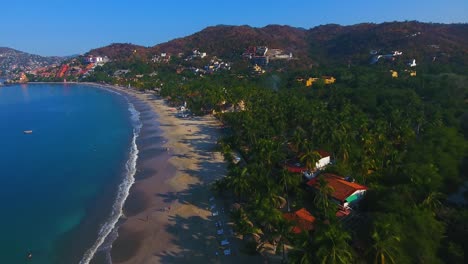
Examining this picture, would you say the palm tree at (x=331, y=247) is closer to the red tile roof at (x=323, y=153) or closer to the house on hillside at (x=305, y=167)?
the house on hillside at (x=305, y=167)

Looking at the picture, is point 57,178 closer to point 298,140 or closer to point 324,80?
point 298,140

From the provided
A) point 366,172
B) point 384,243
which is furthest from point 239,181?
point 384,243

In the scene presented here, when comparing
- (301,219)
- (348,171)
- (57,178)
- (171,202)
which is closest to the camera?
(301,219)

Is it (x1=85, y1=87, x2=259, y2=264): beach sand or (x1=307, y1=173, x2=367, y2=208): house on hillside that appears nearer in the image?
(x1=85, y1=87, x2=259, y2=264): beach sand

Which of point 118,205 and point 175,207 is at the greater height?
point 175,207

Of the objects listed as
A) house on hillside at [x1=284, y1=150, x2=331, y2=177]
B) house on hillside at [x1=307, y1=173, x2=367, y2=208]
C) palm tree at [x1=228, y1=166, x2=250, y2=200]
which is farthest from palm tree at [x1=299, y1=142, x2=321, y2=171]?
palm tree at [x1=228, y1=166, x2=250, y2=200]

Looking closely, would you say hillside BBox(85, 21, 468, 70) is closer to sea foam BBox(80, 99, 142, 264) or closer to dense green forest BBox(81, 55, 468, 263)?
dense green forest BBox(81, 55, 468, 263)

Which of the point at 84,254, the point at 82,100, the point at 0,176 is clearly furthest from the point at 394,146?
the point at 82,100

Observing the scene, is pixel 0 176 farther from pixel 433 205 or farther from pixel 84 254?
pixel 433 205
